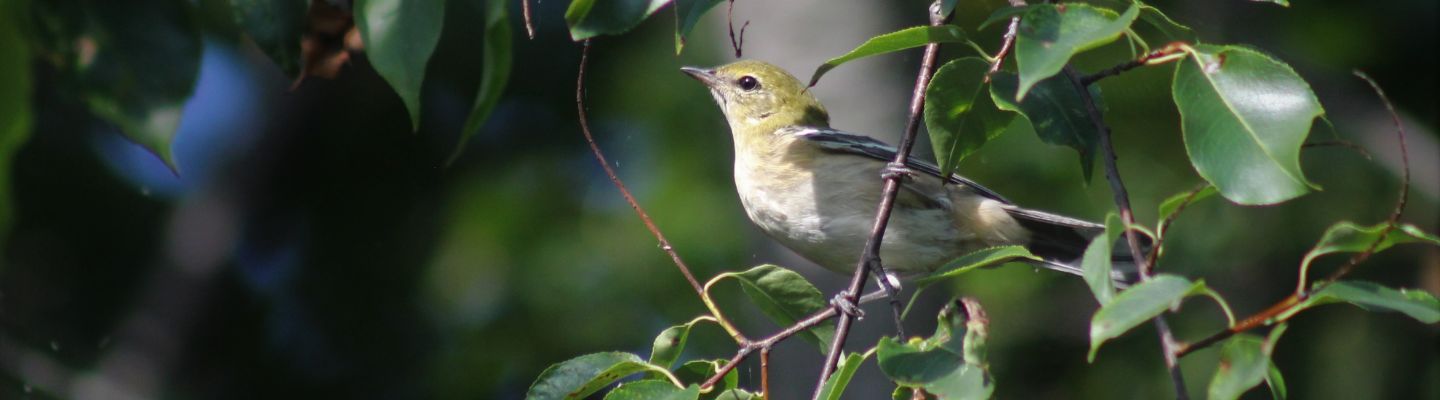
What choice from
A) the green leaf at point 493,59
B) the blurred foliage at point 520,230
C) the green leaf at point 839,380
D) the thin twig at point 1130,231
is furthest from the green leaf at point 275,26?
the blurred foliage at point 520,230

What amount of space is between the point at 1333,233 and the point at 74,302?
8658 mm

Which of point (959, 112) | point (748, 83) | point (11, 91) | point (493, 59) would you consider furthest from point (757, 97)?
point (11, 91)

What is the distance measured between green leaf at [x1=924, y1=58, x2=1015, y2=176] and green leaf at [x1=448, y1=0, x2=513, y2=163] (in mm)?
772

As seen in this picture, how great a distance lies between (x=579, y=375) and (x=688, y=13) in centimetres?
75

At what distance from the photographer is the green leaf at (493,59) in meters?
2.19

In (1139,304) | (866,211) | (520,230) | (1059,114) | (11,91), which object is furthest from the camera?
(520,230)

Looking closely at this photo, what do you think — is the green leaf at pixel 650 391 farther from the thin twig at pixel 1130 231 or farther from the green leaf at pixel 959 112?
the thin twig at pixel 1130 231

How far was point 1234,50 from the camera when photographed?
205 centimetres

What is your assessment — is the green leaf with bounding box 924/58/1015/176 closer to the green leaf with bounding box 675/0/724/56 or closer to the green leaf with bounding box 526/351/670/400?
the green leaf with bounding box 675/0/724/56

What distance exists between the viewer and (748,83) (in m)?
5.43

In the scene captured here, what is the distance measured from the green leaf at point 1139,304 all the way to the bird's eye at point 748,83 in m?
3.70

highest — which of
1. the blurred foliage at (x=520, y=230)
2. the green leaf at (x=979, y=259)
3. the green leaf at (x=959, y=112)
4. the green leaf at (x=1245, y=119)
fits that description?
the green leaf at (x=1245, y=119)

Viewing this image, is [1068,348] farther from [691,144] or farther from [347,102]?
[347,102]

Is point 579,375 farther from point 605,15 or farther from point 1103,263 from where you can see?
point 1103,263
